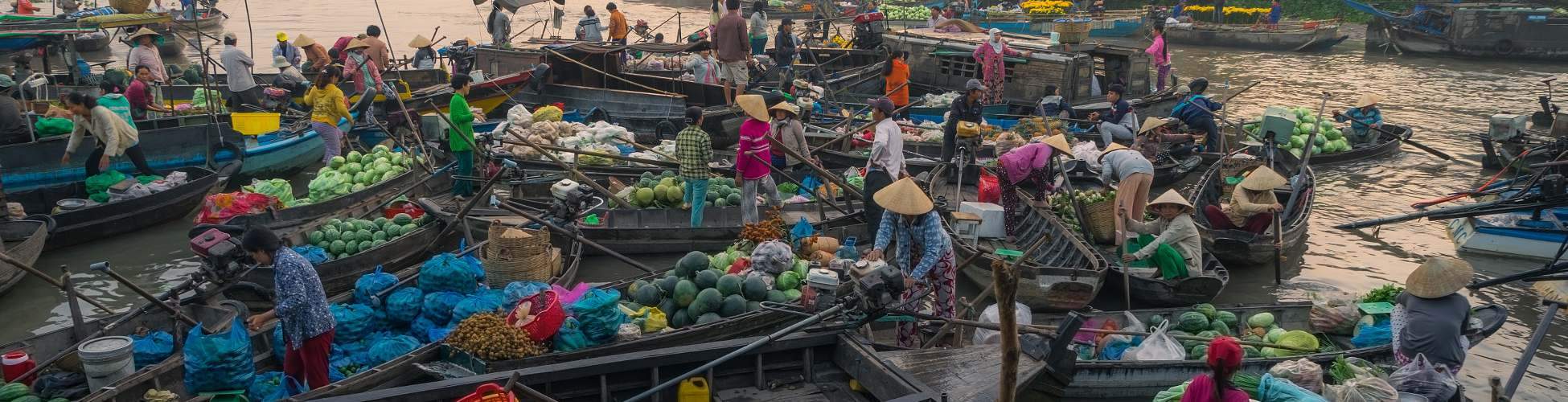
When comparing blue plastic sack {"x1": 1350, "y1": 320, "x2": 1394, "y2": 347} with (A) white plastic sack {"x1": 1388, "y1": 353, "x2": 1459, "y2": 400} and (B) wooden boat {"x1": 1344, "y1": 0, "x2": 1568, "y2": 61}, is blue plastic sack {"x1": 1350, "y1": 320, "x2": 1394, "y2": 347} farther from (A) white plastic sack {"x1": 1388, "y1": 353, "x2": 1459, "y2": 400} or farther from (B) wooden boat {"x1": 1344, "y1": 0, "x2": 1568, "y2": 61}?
(B) wooden boat {"x1": 1344, "y1": 0, "x2": 1568, "y2": 61}

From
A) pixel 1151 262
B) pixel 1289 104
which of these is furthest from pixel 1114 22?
pixel 1151 262

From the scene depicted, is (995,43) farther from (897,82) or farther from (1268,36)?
(1268,36)

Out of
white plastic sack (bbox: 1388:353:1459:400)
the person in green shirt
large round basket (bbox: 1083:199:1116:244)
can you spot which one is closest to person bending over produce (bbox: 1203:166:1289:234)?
large round basket (bbox: 1083:199:1116:244)

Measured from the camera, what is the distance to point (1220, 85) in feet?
76.9

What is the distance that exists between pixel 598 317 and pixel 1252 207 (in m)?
6.59

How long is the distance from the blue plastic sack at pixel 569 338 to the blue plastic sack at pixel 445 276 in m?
1.08

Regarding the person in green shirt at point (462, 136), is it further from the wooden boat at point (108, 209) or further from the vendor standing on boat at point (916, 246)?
the vendor standing on boat at point (916, 246)

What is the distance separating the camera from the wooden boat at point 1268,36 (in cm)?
2756

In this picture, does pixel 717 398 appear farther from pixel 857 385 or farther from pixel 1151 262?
pixel 1151 262

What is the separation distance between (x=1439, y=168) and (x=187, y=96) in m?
18.8

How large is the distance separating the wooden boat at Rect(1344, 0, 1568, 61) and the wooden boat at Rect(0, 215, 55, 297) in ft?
92.6

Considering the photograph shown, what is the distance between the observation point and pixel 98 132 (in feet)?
34.5

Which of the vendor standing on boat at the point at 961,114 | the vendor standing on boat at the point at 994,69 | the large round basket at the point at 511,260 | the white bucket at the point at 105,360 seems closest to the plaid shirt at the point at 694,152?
the large round basket at the point at 511,260

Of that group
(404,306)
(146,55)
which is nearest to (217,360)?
(404,306)
